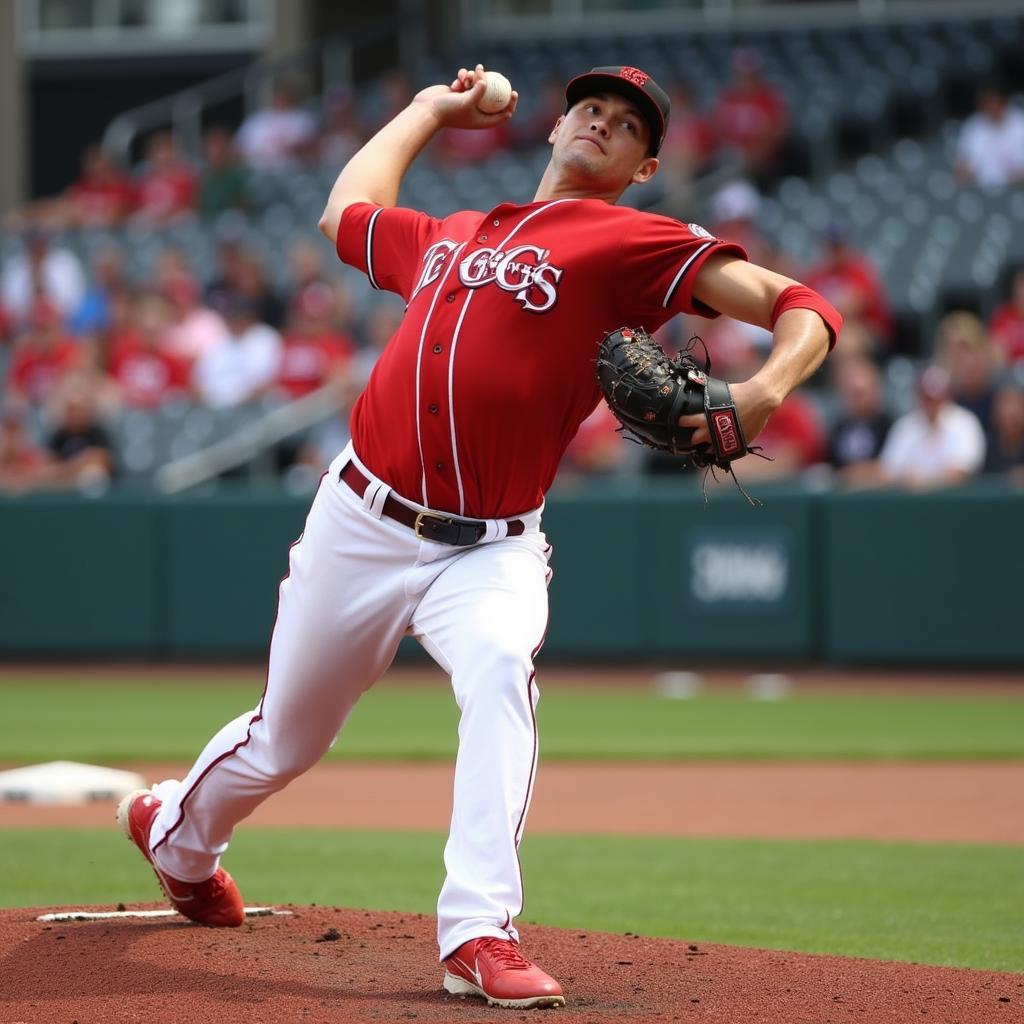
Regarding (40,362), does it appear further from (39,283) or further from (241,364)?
(241,364)

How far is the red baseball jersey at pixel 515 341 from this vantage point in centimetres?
391

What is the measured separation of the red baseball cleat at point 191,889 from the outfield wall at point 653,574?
7421mm

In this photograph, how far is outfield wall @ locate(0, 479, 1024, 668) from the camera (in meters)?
11.5

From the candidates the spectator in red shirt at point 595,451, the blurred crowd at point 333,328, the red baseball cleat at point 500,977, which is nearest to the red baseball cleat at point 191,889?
the red baseball cleat at point 500,977

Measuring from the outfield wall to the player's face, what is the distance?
7735 mm

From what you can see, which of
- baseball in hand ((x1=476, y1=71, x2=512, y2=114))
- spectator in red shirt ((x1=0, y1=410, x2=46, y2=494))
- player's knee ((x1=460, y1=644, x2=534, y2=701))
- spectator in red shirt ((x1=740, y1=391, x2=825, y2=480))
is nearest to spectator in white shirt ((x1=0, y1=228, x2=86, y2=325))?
spectator in red shirt ((x1=0, y1=410, x2=46, y2=494))

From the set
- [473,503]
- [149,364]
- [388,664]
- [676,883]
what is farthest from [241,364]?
[473,503]

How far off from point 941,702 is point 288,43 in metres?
14.4

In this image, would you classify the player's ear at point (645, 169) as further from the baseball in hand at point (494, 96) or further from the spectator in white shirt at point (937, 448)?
the spectator in white shirt at point (937, 448)

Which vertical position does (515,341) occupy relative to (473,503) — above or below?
above

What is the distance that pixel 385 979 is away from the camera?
400 cm

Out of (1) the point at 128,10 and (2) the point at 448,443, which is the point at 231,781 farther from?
(1) the point at 128,10

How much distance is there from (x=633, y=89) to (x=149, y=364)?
438 inches

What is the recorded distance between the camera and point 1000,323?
1290cm
